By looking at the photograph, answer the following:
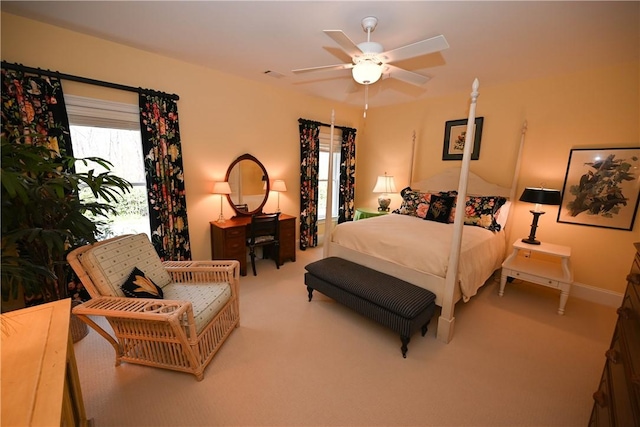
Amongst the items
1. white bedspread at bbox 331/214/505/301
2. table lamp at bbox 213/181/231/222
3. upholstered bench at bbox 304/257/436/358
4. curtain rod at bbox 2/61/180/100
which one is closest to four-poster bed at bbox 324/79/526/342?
white bedspread at bbox 331/214/505/301

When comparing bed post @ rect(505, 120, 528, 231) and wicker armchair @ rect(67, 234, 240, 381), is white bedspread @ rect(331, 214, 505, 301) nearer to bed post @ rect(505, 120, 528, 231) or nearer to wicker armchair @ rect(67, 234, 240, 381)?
bed post @ rect(505, 120, 528, 231)

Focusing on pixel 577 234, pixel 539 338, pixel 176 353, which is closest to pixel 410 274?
pixel 539 338

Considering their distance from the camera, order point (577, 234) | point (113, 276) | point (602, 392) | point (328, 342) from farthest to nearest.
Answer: point (577, 234)
point (328, 342)
point (113, 276)
point (602, 392)

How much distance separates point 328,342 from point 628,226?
338cm

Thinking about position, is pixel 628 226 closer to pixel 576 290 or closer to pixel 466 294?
pixel 576 290

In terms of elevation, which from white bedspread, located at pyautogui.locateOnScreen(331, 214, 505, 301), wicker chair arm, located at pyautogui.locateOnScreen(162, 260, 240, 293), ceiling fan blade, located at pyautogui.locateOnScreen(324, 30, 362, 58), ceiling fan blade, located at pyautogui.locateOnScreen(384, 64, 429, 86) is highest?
ceiling fan blade, located at pyautogui.locateOnScreen(324, 30, 362, 58)

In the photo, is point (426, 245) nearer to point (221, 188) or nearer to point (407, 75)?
point (407, 75)

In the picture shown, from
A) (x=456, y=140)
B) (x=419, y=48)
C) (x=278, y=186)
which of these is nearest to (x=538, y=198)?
(x=456, y=140)

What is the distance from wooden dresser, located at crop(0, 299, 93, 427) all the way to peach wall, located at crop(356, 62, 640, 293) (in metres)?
4.32

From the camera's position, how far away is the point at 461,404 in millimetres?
1634

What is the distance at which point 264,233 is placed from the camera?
11.3ft

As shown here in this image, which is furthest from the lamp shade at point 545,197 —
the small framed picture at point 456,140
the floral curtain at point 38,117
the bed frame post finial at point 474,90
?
the floral curtain at point 38,117

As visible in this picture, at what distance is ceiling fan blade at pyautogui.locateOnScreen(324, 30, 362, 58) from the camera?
5.29 ft

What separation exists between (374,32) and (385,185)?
2617 millimetres
